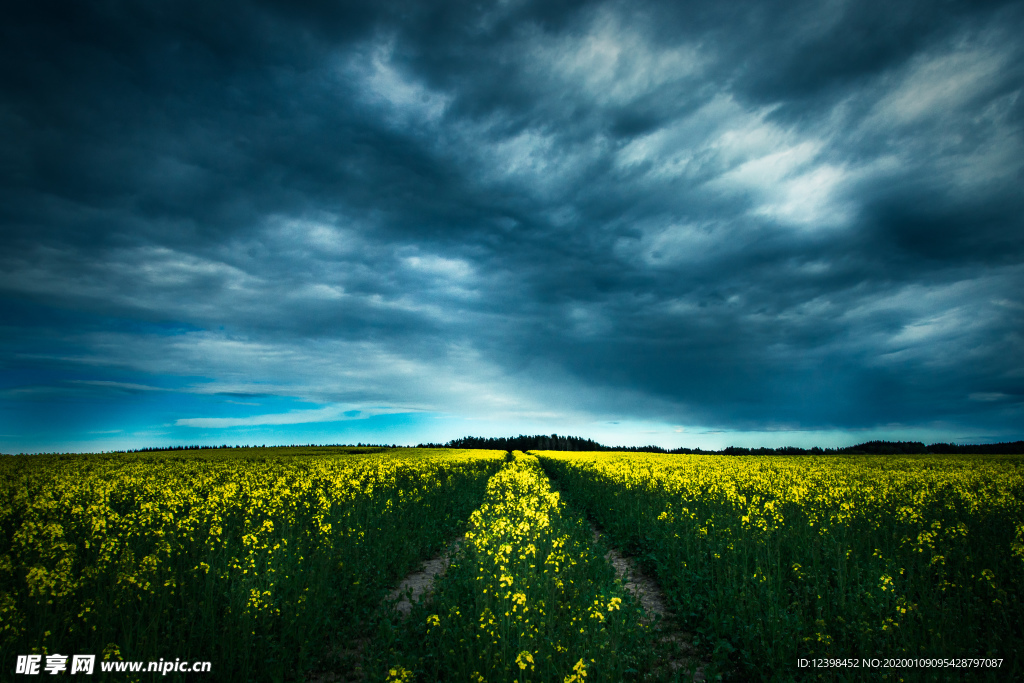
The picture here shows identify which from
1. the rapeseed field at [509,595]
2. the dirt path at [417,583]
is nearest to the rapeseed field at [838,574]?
the rapeseed field at [509,595]

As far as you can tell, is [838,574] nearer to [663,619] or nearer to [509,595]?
[663,619]

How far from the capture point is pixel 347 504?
13859 mm

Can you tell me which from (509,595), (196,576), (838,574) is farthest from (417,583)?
(838,574)

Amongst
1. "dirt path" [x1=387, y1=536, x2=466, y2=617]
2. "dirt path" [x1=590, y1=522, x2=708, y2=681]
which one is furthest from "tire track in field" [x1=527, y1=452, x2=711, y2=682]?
Result: "dirt path" [x1=387, y1=536, x2=466, y2=617]

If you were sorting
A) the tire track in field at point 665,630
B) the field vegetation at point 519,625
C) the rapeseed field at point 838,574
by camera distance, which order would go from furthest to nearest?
the tire track in field at point 665,630 < the rapeseed field at point 838,574 < the field vegetation at point 519,625

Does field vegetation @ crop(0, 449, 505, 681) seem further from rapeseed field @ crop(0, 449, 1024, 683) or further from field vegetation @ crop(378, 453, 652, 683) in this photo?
field vegetation @ crop(378, 453, 652, 683)

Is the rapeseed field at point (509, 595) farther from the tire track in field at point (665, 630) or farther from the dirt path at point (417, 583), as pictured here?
the dirt path at point (417, 583)

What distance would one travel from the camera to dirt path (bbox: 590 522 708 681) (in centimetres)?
681

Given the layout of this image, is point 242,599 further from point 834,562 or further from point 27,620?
point 834,562

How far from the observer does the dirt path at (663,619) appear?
268 inches

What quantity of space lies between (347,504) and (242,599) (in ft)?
23.0

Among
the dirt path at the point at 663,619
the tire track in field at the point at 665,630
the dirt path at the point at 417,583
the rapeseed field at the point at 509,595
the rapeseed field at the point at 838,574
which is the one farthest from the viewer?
the dirt path at the point at 417,583

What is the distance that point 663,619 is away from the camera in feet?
27.8

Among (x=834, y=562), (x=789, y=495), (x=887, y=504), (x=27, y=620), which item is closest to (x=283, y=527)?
(x=27, y=620)
